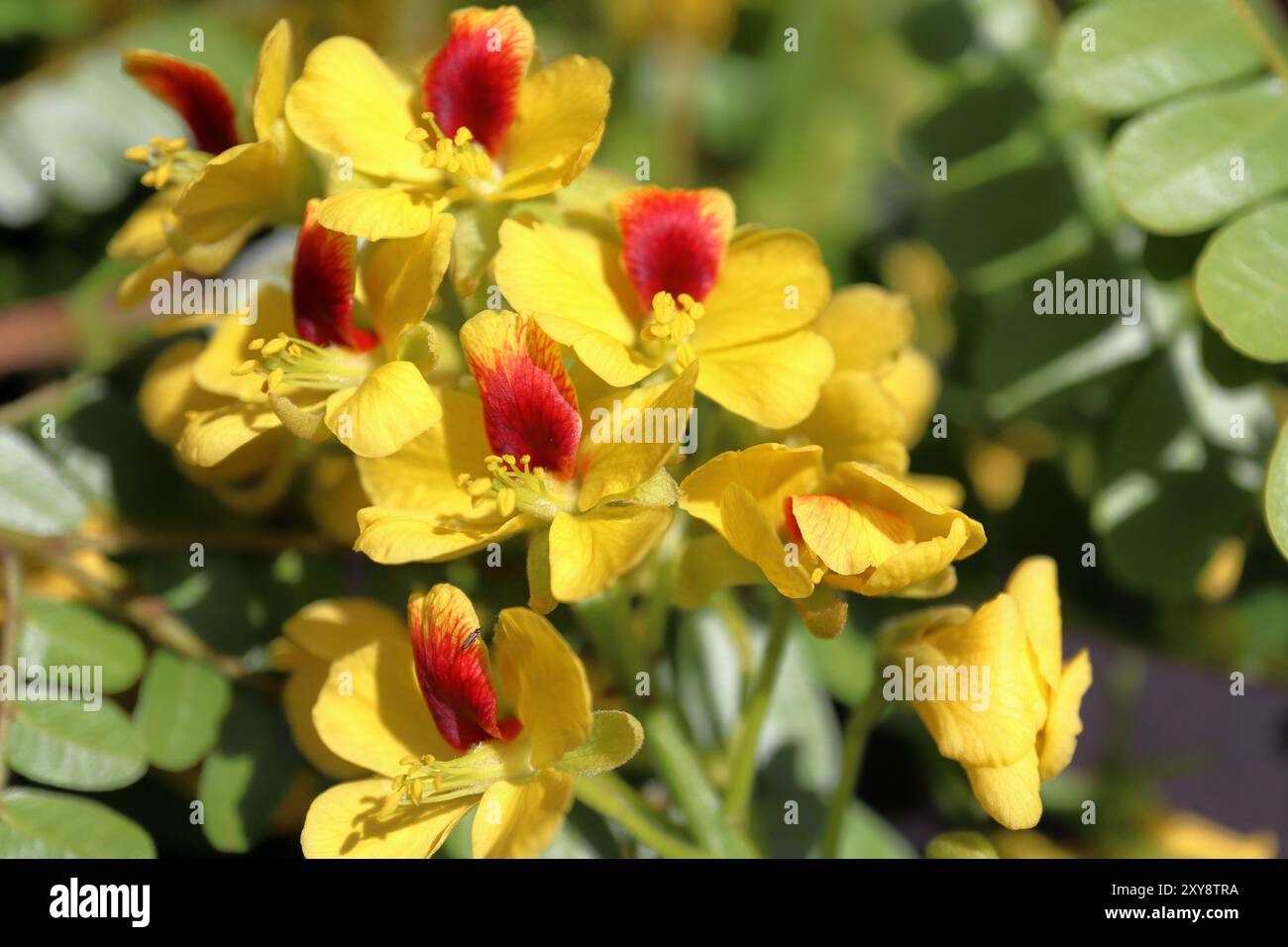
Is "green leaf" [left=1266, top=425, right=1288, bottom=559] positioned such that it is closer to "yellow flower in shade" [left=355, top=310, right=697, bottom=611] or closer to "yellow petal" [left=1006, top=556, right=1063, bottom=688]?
"yellow petal" [left=1006, top=556, right=1063, bottom=688]

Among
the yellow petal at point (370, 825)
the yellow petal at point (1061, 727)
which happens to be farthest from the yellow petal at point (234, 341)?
the yellow petal at point (1061, 727)

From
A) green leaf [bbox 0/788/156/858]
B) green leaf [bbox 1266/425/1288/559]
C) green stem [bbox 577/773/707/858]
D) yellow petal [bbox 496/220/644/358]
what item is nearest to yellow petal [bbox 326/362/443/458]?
yellow petal [bbox 496/220/644/358]

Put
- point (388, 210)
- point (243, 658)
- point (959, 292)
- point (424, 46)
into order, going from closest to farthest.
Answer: point (388, 210)
point (243, 658)
point (959, 292)
point (424, 46)

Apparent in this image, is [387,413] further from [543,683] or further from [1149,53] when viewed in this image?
[1149,53]

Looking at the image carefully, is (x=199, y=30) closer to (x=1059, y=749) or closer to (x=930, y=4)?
(x=930, y=4)

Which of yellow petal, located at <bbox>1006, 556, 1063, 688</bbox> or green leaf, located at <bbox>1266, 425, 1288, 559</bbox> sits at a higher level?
green leaf, located at <bbox>1266, 425, 1288, 559</bbox>

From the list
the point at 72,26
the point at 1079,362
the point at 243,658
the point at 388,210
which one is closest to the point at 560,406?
the point at 388,210
